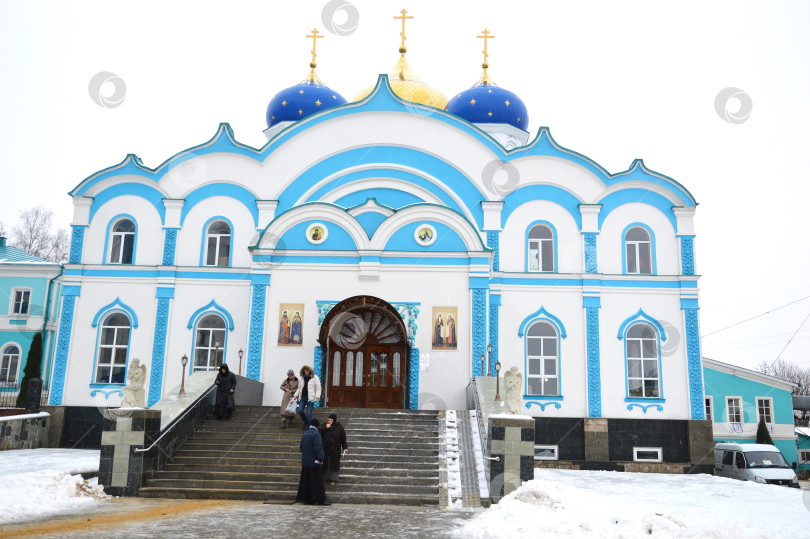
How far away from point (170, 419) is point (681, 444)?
13153 mm

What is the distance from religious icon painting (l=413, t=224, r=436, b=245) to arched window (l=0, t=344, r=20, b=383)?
19.7 metres

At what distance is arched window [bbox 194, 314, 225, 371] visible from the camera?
66.4ft

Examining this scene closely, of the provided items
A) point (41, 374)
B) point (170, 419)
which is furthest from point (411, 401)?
point (41, 374)

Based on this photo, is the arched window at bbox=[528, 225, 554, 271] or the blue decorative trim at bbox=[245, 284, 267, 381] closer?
the blue decorative trim at bbox=[245, 284, 267, 381]

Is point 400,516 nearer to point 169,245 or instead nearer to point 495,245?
point 495,245

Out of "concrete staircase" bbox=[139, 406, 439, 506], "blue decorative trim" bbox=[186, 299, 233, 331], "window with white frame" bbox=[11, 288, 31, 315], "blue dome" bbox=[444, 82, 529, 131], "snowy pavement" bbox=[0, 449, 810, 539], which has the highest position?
"blue dome" bbox=[444, 82, 529, 131]

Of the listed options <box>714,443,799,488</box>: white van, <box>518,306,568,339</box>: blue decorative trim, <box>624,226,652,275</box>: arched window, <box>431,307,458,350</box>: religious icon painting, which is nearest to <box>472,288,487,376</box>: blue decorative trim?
<box>431,307,458,350</box>: religious icon painting

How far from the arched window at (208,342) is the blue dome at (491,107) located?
10924 millimetres

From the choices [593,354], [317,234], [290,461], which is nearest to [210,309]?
[317,234]

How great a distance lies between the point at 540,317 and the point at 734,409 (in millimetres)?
14272

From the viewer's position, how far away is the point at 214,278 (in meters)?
20.7

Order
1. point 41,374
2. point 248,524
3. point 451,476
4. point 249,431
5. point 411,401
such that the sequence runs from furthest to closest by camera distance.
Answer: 1. point 41,374
2. point 411,401
3. point 249,431
4. point 451,476
5. point 248,524

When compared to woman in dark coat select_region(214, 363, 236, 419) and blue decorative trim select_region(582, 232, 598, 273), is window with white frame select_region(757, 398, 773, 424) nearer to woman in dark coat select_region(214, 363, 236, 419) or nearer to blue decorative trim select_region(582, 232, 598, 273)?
blue decorative trim select_region(582, 232, 598, 273)

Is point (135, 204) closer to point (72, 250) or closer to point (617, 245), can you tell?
point (72, 250)
